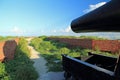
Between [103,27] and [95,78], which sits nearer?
[103,27]

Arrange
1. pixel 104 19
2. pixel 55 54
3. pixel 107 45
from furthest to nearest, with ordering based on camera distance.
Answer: pixel 55 54 < pixel 107 45 < pixel 104 19

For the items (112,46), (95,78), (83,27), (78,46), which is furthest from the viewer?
(78,46)

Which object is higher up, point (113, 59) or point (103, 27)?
point (103, 27)

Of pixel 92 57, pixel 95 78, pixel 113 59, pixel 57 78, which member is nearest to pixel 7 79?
pixel 57 78

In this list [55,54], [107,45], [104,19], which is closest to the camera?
[104,19]

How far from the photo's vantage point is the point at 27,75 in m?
9.05

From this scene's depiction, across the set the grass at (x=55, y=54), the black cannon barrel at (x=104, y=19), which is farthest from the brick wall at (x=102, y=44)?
the black cannon barrel at (x=104, y=19)

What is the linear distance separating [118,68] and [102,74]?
2.07 m

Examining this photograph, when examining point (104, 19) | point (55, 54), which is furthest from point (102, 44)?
point (104, 19)

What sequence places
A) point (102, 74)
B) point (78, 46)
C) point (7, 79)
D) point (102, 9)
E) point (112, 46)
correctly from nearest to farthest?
point (102, 9) → point (102, 74) → point (7, 79) → point (112, 46) → point (78, 46)

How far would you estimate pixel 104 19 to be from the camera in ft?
2.71

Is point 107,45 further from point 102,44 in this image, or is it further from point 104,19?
point 104,19

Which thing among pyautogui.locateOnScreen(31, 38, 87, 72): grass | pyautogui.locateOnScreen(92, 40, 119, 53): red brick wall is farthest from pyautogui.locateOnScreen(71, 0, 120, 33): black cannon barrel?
pyautogui.locateOnScreen(92, 40, 119, 53): red brick wall

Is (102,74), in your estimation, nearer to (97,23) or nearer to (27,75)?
(97,23)
